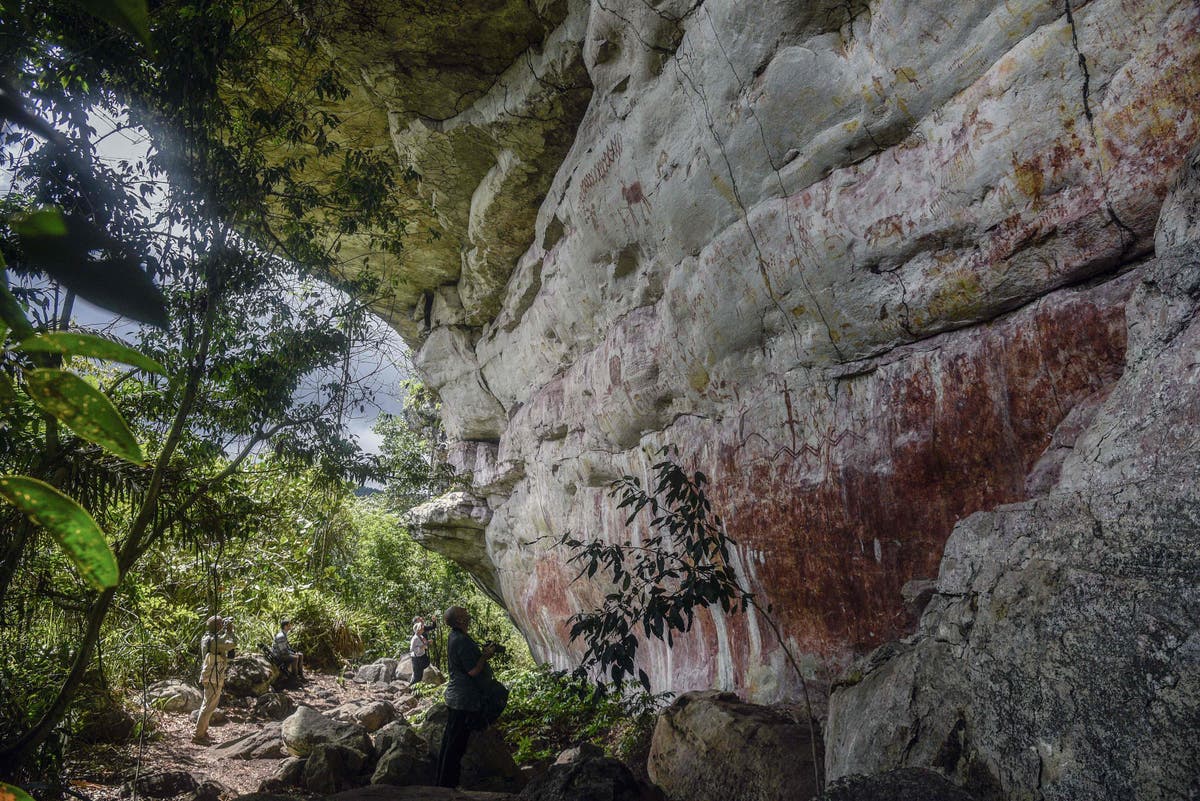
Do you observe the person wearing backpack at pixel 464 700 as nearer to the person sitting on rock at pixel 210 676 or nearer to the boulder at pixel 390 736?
the boulder at pixel 390 736

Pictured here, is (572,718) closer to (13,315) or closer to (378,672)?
(13,315)

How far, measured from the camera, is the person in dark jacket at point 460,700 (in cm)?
499

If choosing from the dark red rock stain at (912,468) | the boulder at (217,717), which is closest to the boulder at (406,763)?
the dark red rock stain at (912,468)

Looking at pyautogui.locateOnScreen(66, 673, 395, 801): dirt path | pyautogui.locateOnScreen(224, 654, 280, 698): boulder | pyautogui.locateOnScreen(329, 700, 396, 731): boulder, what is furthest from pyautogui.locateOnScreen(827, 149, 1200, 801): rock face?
pyautogui.locateOnScreen(224, 654, 280, 698): boulder

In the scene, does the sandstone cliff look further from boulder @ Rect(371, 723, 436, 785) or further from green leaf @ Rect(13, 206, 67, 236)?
green leaf @ Rect(13, 206, 67, 236)

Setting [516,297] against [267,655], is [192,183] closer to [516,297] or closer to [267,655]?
[516,297]

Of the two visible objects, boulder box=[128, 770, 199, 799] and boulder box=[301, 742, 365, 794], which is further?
boulder box=[301, 742, 365, 794]

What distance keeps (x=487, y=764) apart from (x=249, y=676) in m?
7.19

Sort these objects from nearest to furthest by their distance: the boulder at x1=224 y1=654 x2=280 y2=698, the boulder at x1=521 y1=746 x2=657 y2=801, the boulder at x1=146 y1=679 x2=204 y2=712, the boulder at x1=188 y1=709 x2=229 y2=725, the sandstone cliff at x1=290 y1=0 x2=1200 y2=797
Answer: the sandstone cliff at x1=290 y1=0 x2=1200 y2=797
the boulder at x1=521 y1=746 x2=657 y2=801
the boulder at x1=146 y1=679 x2=204 y2=712
the boulder at x1=188 y1=709 x2=229 y2=725
the boulder at x1=224 y1=654 x2=280 y2=698

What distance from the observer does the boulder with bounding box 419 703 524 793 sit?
18.0 ft

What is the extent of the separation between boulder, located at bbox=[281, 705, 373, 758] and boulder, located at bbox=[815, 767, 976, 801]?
5.63 meters

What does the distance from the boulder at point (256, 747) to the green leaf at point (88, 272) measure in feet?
26.4

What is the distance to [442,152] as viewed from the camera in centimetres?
862

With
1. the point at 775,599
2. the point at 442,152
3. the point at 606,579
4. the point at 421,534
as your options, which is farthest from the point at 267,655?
the point at 775,599
